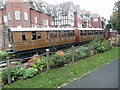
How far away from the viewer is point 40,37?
1405 centimetres

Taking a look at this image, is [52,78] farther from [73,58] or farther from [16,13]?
[16,13]

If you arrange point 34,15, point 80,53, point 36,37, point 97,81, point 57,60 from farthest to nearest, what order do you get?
point 34,15 < point 36,37 < point 80,53 < point 57,60 < point 97,81

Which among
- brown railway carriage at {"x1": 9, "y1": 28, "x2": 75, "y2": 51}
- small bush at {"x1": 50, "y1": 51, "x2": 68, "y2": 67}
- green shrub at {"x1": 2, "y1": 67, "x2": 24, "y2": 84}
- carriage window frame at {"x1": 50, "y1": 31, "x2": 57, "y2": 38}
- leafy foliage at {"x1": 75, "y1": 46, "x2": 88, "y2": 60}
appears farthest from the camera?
carriage window frame at {"x1": 50, "y1": 31, "x2": 57, "y2": 38}

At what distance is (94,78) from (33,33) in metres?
9.80

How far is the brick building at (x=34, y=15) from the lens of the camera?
21.1 meters

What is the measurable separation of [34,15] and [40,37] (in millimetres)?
12650

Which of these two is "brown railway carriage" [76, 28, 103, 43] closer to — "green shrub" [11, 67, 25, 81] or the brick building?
the brick building

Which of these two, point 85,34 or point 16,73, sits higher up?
point 85,34

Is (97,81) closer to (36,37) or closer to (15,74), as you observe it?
(15,74)

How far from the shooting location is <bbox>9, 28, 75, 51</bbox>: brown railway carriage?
38.7 feet

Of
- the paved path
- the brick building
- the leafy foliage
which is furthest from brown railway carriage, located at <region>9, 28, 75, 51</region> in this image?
the paved path

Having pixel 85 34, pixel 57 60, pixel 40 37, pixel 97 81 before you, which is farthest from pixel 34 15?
pixel 97 81

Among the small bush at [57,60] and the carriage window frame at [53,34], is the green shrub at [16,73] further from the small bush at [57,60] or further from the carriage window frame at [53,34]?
the carriage window frame at [53,34]

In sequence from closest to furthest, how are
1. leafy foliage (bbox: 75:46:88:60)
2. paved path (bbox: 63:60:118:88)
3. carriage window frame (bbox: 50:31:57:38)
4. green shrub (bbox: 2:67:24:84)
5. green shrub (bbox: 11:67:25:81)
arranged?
paved path (bbox: 63:60:118:88) → green shrub (bbox: 2:67:24:84) → green shrub (bbox: 11:67:25:81) → leafy foliage (bbox: 75:46:88:60) → carriage window frame (bbox: 50:31:57:38)
